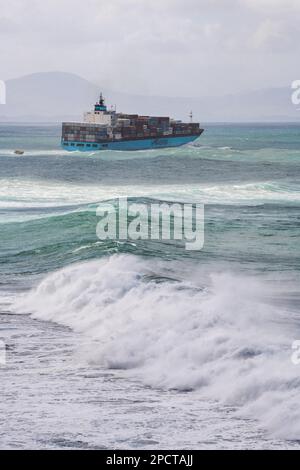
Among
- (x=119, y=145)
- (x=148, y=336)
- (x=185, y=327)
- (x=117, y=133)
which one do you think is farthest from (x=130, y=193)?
(x=117, y=133)

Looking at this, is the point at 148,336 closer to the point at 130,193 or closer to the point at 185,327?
the point at 185,327

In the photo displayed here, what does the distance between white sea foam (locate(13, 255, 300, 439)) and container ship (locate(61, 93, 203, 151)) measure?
10297 cm

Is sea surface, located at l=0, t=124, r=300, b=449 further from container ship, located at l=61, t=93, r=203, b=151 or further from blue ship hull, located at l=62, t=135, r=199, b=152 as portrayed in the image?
container ship, located at l=61, t=93, r=203, b=151

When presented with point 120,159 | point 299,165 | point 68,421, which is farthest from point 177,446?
point 120,159

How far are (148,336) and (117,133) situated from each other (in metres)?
113

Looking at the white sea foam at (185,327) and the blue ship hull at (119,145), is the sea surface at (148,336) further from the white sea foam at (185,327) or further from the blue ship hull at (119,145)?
the blue ship hull at (119,145)

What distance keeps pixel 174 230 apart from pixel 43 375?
18164mm

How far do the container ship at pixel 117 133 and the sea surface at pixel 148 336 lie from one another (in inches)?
3570

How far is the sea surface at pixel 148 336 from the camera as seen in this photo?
13328 millimetres

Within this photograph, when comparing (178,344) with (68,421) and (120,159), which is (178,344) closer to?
(68,421)

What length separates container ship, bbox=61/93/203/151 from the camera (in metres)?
128

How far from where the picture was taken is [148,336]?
1803 cm

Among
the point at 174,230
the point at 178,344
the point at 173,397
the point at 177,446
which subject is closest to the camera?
the point at 177,446

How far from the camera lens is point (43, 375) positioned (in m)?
15.7
